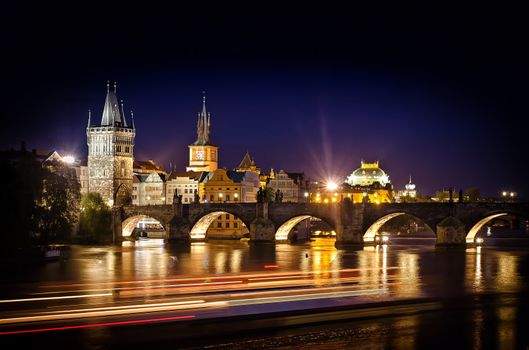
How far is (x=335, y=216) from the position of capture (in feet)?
298

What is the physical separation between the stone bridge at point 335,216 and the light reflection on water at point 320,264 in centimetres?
247

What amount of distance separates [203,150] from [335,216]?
235 feet

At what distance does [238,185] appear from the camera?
440 ft

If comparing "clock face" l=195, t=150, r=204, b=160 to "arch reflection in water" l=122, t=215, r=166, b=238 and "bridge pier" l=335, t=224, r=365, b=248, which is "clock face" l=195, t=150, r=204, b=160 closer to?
"arch reflection in water" l=122, t=215, r=166, b=238

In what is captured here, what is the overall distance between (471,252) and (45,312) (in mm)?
52153

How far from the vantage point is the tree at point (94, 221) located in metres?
97.3

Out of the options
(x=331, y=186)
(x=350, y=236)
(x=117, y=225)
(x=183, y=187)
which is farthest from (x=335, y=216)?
(x=331, y=186)

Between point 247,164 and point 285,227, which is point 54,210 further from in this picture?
point 247,164

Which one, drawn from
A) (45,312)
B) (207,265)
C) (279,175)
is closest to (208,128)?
(279,175)

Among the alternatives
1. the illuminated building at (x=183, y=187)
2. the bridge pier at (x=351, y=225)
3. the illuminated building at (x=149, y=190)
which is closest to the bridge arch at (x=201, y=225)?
the bridge pier at (x=351, y=225)

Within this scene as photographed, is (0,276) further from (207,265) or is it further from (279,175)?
(279,175)

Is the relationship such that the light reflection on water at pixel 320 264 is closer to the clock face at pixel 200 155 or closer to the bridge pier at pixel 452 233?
the bridge pier at pixel 452 233

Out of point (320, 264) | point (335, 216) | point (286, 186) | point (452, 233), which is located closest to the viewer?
point (320, 264)

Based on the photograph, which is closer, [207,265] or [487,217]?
[207,265]
